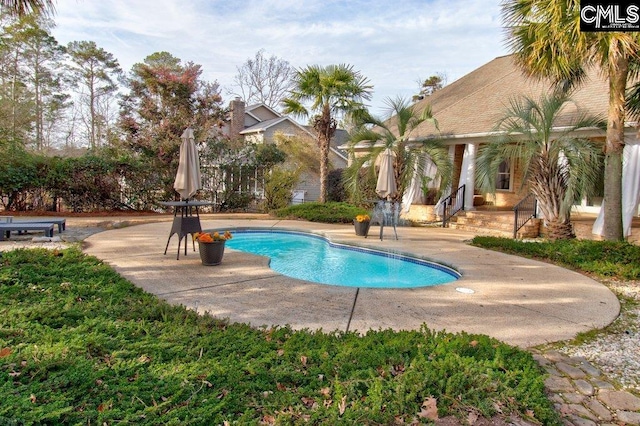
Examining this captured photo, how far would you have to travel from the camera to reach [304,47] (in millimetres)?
22312

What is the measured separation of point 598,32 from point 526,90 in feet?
24.1

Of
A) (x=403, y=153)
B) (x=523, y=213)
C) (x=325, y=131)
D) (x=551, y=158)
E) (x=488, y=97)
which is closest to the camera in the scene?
(x=551, y=158)

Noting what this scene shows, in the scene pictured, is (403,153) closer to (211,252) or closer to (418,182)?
(418,182)

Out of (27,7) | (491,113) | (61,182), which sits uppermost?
(27,7)

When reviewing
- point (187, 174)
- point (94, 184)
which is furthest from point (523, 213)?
point (94, 184)

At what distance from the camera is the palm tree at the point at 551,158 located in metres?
8.67

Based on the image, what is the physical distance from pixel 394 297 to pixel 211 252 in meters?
3.11

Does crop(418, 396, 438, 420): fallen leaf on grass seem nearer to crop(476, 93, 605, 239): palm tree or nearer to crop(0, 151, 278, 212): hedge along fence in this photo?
crop(476, 93, 605, 239): palm tree

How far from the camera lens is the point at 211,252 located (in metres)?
6.40

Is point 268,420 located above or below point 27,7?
below

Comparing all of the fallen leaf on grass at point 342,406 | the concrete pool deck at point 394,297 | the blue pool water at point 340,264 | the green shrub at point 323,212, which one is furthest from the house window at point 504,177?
the fallen leaf on grass at point 342,406

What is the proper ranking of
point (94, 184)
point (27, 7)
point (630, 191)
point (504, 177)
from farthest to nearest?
point (504, 177)
point (94, 184)
point (630, 191)
point (27, 7)

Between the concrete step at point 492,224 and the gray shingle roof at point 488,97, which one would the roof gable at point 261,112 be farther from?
the concrete step at point 492,224

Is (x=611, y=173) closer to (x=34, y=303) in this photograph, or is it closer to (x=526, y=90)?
(x=526, y=90)
